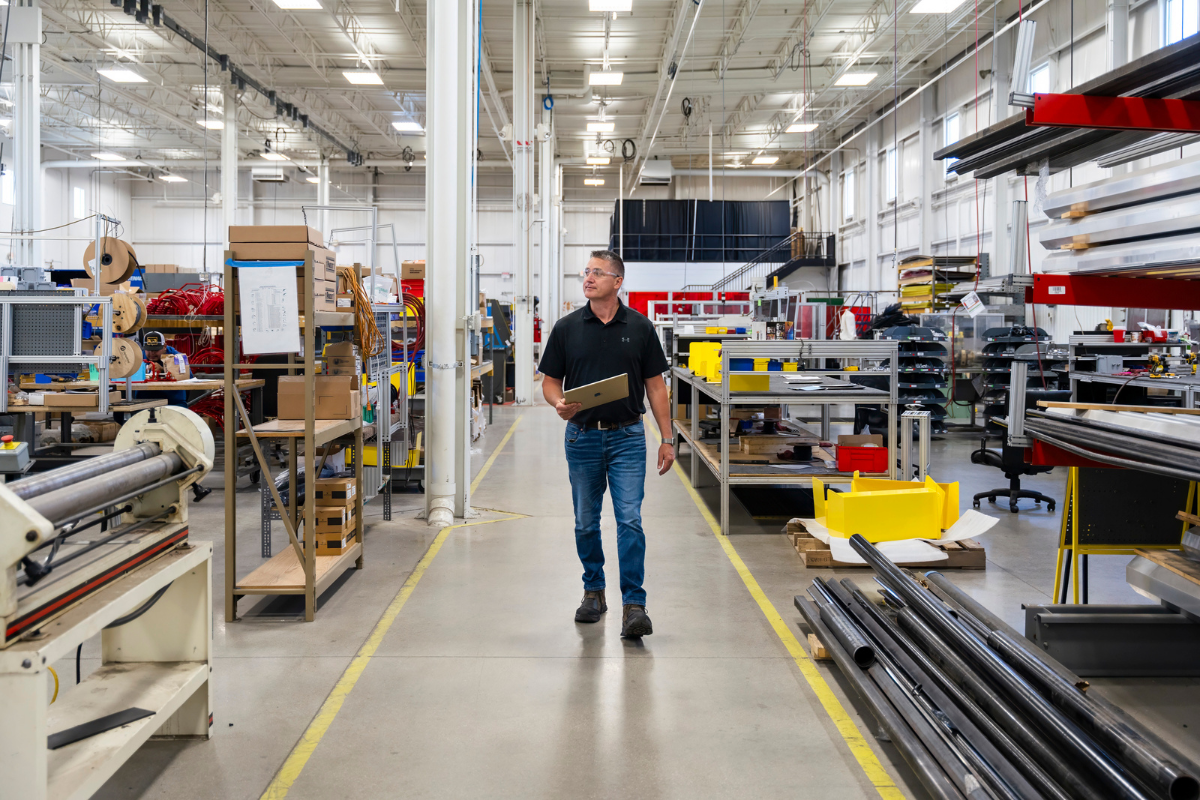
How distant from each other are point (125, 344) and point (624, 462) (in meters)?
5.99

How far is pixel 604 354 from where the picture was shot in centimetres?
429

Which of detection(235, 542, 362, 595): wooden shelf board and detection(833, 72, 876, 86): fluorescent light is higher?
A: detection(833, 72, 876, 86): fluorescent light

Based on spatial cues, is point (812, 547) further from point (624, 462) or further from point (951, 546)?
point (624, 462)

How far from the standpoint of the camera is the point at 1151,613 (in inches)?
152

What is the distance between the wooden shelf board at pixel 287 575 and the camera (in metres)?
4.52

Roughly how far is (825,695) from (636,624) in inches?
38.2

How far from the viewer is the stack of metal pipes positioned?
8.29 feet

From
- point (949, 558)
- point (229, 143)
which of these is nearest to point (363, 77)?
point (229, 143)

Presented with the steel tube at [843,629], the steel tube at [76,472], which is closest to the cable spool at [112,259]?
the steel tube at [76,472]

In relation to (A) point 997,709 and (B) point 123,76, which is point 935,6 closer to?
(A) point 997,709

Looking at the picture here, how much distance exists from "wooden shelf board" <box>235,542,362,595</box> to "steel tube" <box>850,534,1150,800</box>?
10.2 ft

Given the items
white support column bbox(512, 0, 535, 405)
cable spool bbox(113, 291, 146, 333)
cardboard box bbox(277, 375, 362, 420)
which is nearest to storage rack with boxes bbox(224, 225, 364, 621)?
cardboard box bbox(277, 375, 362, 420)

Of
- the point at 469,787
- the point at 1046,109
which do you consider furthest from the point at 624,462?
the point at 1046,109

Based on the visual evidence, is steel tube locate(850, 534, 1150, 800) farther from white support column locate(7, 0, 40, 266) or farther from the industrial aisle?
white support column locate(7, 0, 40, 266)
